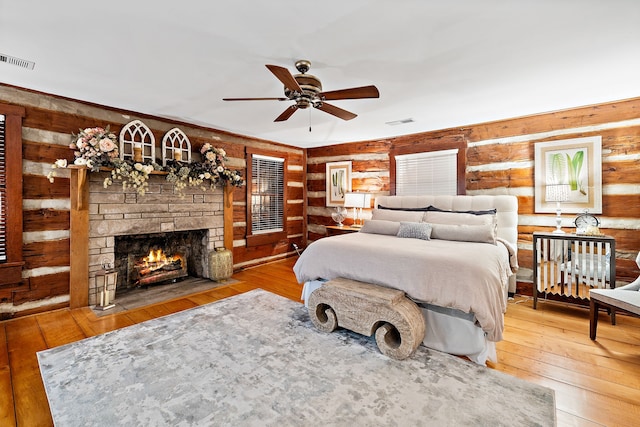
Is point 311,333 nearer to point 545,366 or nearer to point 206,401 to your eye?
point 206,401

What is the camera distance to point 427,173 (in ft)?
16.9

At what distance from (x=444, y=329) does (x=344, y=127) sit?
3438mm

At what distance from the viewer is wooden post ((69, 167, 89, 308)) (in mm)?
3561

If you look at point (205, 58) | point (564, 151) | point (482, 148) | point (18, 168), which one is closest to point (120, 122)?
point (18, 168)

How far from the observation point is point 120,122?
13.0 feet

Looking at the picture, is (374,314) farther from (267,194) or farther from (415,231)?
(267,194)

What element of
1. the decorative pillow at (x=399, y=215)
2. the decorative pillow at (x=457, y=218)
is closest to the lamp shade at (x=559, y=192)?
the decorative pillow at (x=457, y=218)

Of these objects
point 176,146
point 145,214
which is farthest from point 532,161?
point 145,214

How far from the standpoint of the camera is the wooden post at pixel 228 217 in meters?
5.14

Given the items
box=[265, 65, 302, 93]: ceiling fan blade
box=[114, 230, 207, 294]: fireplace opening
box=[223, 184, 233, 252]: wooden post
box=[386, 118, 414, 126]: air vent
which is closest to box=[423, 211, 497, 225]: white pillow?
A: box=[386, 118, 414, 126]: air vent

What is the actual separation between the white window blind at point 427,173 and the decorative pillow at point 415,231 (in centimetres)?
144

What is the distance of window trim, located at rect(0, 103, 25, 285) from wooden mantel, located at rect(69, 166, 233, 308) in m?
0.45

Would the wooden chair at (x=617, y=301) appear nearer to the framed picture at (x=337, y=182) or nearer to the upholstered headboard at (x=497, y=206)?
the upholstered headboard at (x=497, y=206)

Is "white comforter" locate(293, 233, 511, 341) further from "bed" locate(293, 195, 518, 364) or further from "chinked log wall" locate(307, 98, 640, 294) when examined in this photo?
"chinked log wall" locate(307, 98, 640, 294)
